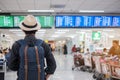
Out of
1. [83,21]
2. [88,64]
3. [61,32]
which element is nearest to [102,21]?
[83,21]

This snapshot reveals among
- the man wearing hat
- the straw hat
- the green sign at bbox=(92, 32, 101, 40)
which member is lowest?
the man wearing hat

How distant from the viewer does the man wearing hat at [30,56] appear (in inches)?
104

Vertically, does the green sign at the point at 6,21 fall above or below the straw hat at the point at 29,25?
above

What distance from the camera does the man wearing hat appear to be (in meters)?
2.65

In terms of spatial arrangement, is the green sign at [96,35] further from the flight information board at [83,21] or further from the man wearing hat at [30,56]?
the man wearing hat at [30,56]

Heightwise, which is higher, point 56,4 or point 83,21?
point 56,4

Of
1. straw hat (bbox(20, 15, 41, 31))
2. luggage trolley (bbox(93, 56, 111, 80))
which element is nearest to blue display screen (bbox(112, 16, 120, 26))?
luggage trolley (bbox(93, 56, 111, 80))

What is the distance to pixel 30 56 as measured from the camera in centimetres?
265

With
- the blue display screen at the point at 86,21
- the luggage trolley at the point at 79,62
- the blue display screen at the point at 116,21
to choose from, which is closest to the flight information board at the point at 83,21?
the blue display screen at the point at 86,21

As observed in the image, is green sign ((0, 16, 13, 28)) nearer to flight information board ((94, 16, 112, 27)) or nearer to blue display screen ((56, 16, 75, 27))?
blue display screen ((56, 16, 75, 27))

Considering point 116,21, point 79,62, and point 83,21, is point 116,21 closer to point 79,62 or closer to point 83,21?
point 83,21

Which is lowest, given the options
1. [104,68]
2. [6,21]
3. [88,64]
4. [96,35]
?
[88,64]

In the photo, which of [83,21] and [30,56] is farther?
[83,21]

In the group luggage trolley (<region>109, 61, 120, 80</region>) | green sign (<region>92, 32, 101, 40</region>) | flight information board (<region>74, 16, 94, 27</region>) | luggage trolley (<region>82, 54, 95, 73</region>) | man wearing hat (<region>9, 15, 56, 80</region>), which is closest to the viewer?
man wearing hat (<region>9, 15, 56, 80</region>)
